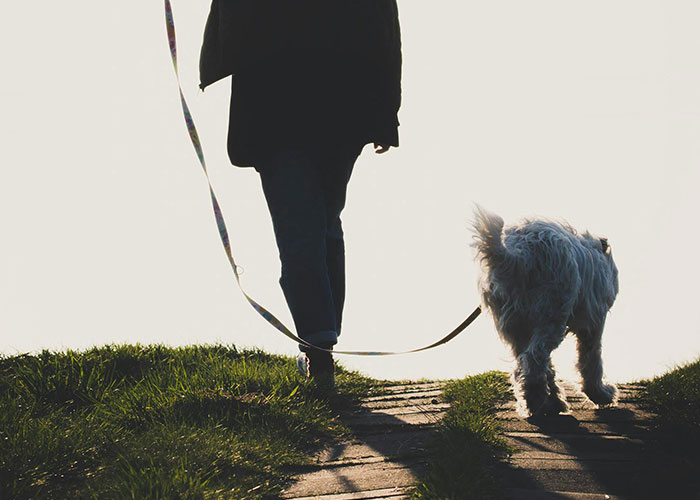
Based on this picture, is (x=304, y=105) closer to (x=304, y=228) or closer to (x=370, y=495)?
(x=304, y=228)

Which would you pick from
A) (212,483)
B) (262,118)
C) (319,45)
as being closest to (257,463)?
(212,483)

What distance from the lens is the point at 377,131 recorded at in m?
3.91

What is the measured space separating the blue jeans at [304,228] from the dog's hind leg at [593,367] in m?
1.66

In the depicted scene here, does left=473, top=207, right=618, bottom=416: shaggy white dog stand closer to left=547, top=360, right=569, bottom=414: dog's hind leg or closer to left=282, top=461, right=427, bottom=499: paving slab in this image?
left=547, top=360, right=569, bottom=414: dog's hind leg

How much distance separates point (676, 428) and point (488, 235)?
139cm

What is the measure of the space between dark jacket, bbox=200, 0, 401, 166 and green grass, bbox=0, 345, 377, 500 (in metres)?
1.46

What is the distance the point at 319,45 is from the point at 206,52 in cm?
77

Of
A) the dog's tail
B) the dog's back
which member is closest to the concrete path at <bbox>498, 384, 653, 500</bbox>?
the dog's back

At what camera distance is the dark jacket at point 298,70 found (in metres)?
3.68

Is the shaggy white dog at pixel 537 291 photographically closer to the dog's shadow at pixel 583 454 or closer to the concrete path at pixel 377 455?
the dog's shadow at pixel 583 454

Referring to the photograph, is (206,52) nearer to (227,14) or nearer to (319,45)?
(227,14)

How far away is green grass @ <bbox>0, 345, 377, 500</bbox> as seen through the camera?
2.54m

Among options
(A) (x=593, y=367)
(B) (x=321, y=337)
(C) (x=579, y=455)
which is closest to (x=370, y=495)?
(C) (x=579, y=455)

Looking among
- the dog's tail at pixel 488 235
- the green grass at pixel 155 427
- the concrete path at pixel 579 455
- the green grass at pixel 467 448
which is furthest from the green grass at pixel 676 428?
the green grass at pixel 155 427
